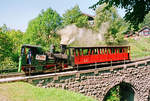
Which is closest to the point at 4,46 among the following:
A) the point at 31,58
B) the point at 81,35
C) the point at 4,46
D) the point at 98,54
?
the point at 4,46

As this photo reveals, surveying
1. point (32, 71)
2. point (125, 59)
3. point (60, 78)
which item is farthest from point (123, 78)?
point (32, 71)

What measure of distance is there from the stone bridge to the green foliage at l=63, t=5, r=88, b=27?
52.7 feet

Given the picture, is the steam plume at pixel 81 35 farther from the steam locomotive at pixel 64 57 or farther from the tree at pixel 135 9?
the tree at pixel 135 9

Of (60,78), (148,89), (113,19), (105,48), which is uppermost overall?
(113,19)

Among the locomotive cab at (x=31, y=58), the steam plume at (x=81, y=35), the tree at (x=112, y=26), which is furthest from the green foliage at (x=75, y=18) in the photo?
the locomotive cab at (x=31, y=58)

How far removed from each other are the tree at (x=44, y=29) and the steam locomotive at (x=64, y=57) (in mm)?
10740

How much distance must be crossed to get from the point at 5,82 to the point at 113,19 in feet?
101

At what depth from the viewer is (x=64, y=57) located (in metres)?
13.5

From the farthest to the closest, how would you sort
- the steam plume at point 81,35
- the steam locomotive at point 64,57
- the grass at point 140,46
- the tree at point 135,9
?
1. the grass at point 140,46
2. the steam plume at point 81,35
3. the steam locomotive at point 64,57
4. the tree at point 135,9

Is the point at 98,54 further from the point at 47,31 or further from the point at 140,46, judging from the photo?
the point at 140,46

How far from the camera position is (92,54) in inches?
540

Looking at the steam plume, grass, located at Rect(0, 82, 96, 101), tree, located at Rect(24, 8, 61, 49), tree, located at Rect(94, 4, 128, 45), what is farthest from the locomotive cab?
tree, located at Rect(94, 4, 128, 45)

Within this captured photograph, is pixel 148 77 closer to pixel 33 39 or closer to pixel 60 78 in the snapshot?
pixel 60 78

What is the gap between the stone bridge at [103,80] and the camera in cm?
1091
